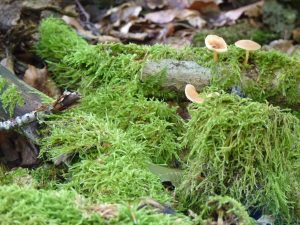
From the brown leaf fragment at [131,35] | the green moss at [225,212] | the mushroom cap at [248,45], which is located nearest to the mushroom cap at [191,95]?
the mushroom cap at [248,45]

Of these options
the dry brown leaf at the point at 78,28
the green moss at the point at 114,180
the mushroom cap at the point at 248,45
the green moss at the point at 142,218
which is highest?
the mushroom cap at the point at 248,45

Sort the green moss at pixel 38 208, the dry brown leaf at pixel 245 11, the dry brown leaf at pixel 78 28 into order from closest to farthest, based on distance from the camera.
→ the green moss at pixel 38 208 → the dry brown leaf at pixel 78 28 → the dry brown leaf at pixel 245 11

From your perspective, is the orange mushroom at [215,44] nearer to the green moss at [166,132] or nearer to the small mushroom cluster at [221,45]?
the small mushroom cluster at [221,45]

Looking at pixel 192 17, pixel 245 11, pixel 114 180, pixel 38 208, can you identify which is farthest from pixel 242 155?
pixel 245 11

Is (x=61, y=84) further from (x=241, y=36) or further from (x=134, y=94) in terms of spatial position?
(x=241, y=36)

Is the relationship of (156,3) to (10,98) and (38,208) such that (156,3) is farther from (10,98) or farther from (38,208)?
(38,208)

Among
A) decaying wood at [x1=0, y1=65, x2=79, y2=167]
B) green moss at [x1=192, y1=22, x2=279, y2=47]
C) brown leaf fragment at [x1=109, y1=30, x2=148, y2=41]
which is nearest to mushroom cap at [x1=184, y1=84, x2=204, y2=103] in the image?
decaying wood at [x1=0, y1=65, x2=79, y2=167]
